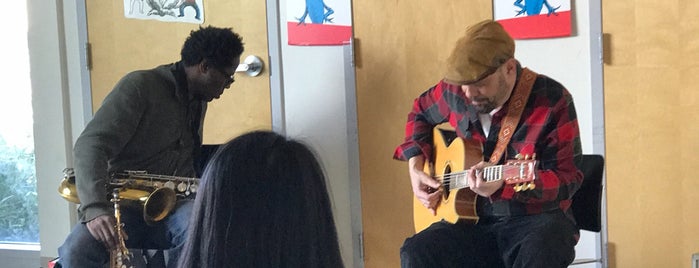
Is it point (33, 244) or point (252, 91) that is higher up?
point (252, 91)

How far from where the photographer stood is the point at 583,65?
277 cm

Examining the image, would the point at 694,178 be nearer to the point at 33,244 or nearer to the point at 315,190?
the point at 315,190

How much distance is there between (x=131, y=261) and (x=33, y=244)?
151 centimetres

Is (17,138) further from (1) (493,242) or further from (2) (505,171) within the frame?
(2) (505,171)

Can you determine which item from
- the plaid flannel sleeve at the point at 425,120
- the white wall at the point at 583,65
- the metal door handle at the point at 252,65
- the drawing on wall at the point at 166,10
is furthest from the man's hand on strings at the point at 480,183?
the drawing on wall at the point at 166,10

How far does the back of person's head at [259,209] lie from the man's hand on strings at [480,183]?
922mm

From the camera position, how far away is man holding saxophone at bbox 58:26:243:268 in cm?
246

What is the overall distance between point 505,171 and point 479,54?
13.6 inches

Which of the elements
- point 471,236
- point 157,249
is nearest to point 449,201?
point 471,236

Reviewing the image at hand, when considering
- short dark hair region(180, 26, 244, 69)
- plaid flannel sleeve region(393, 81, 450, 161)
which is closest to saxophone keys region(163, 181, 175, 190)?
short dark hair region(180, 26, 244, 69)

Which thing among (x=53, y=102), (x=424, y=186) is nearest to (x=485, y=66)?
(x=424, y=186)

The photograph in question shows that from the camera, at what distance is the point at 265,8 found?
3207mm

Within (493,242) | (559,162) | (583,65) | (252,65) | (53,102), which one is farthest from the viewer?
(53,102)

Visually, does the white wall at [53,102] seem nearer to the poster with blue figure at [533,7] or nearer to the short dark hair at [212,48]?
the short dark hair at [212,48]
